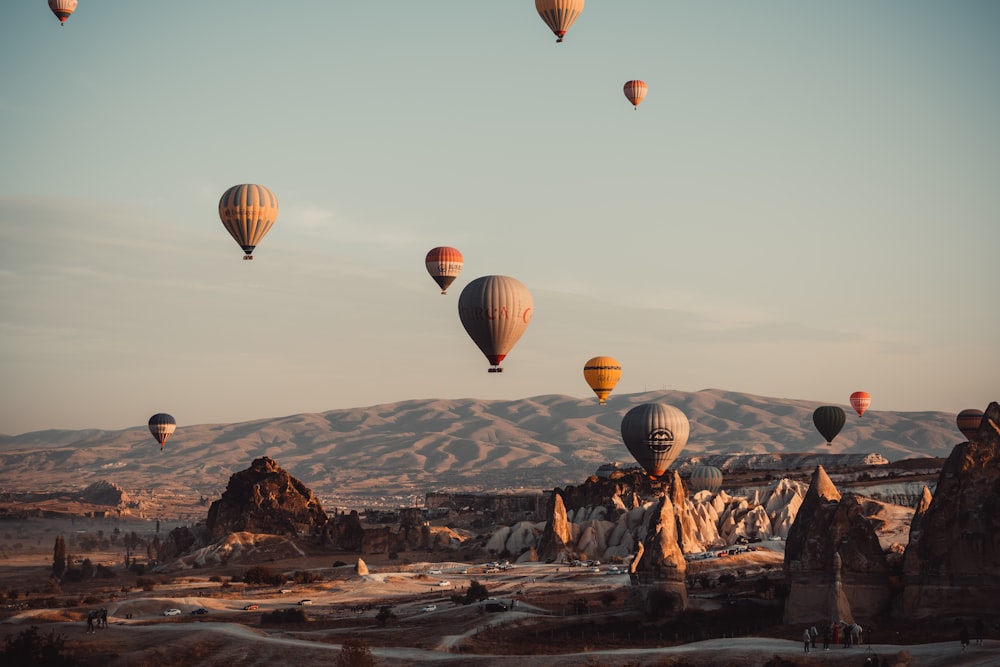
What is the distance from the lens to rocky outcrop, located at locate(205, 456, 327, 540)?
139500 mm

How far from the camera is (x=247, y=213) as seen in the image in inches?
4092

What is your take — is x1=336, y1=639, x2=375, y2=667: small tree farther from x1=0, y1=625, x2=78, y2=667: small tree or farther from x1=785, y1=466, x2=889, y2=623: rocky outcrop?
x1=785, y1=466, x2=889, y2=623: rocky outcrop

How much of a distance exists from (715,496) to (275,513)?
4957 centimetres

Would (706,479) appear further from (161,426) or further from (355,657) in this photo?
(355,657)

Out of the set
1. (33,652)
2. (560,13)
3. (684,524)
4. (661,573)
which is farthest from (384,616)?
(560,13)

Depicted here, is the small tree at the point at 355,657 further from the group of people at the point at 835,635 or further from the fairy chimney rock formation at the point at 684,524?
the fairy chimney rock formation at the point at 684,524

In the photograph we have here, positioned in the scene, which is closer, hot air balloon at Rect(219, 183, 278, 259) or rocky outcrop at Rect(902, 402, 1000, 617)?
rocky outcrop at Rect(902, 402, 1000, 617)

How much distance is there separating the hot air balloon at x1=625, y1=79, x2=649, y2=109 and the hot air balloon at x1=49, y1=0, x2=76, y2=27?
168ft

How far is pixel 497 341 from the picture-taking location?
99.0 m

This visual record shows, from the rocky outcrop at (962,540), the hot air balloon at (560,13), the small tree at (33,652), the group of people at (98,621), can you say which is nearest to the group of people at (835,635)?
the rocky outcrop at (962,540)

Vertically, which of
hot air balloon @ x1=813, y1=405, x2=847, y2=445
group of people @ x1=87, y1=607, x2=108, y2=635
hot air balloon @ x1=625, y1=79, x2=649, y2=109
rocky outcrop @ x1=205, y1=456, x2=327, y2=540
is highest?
hot air balloon @ x1=625, y1=79, x2=649, y2=109

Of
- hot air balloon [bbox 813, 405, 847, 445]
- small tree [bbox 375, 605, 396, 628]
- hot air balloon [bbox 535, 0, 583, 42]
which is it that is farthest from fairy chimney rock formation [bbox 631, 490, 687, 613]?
hot air balloon [bbox 813, 405, 847, 445]

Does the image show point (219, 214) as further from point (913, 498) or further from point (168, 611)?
point (913, 498)

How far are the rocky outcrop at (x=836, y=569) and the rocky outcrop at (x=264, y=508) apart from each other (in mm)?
84858
